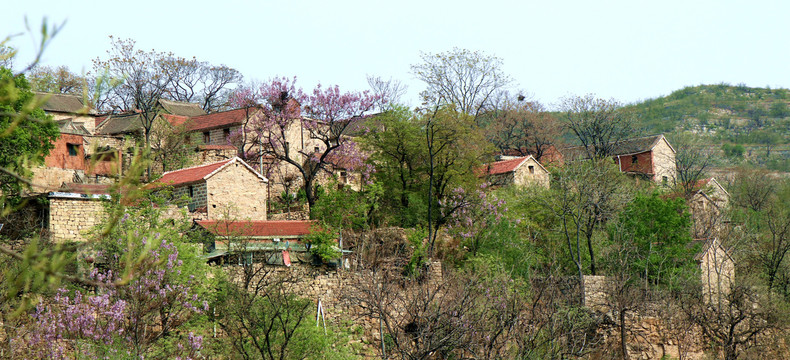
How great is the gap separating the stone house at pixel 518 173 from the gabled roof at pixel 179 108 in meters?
21.1

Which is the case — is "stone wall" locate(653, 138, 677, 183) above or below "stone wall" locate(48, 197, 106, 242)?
above

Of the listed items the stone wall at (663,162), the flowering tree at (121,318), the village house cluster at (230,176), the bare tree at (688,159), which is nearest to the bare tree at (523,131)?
the village house cluster at (230,176)

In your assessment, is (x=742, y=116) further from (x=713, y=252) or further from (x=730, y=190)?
(x=713, y=252)

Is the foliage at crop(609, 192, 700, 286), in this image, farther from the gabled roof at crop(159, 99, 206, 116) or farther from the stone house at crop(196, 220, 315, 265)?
the gabled roof at crop(159, 99, 206, 116)

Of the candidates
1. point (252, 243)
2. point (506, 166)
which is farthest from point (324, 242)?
point (506, 166)

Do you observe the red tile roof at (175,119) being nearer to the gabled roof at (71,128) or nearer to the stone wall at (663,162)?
the gabled roof at (71,128)

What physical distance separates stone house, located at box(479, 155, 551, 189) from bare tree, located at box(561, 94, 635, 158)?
7.44 m

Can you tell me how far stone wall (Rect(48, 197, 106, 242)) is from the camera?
24.2 meters

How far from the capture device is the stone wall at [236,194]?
3064 centimetres

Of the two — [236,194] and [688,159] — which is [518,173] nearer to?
[236,194]

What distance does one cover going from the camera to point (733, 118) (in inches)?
4360

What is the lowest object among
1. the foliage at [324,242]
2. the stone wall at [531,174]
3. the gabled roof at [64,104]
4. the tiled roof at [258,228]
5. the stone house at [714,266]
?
the stone house at [714,266]

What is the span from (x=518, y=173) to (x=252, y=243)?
18.9 m

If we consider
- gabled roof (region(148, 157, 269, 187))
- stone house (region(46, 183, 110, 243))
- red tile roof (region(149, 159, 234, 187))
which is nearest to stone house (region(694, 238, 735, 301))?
gabled roof (region(148, 157, 269, 187))
